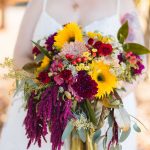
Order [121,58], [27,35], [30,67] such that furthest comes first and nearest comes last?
1. [27,35]
2. [30,67]
3. [121,58]

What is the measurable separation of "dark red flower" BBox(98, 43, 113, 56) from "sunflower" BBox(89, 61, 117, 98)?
0.14 feet

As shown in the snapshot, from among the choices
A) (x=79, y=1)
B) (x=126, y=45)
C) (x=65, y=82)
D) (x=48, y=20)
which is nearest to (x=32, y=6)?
(x=48, y=20)

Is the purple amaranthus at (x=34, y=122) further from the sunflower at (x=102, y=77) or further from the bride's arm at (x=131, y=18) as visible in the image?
the bride's arm at (x=131, y=18)

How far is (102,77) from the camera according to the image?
183cm

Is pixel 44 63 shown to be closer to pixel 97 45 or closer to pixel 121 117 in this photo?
pixel 97 45

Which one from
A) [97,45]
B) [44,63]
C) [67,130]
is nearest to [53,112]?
[67,130]

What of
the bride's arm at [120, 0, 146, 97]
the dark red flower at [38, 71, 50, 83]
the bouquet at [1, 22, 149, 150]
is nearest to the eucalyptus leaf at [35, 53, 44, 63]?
the bouquet at [1, 22, 149, 150]

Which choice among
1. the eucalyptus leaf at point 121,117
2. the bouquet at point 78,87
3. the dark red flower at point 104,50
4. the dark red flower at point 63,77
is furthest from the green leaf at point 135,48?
the dark red flower at point 63,77

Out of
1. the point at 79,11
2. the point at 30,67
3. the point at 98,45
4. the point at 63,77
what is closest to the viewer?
the point at 63,77

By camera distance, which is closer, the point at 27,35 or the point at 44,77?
the point at 44,77

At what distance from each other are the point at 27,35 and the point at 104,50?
28.0 inches

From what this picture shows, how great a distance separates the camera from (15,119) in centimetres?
256

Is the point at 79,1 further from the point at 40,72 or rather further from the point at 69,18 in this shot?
the point at 40,72

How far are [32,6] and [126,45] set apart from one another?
2.24 ft
